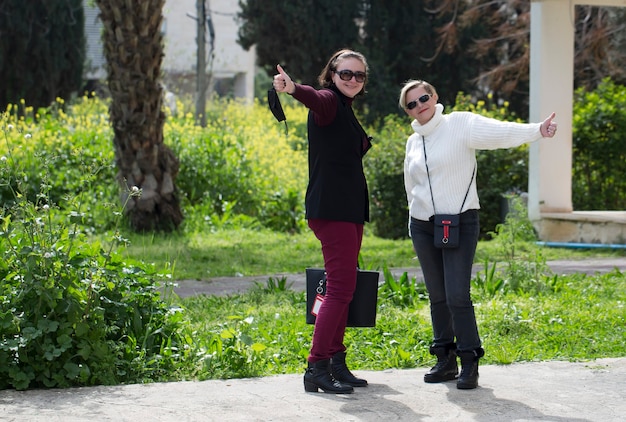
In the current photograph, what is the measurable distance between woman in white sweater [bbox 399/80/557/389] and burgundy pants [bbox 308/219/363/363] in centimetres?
45

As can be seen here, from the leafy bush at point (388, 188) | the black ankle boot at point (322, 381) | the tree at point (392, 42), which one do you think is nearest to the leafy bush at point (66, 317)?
the black ankle boot at point (322, 381)

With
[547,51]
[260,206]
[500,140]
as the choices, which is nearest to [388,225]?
[260,206]

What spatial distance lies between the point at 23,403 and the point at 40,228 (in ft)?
3.54

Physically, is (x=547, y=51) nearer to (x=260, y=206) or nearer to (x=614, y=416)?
(x=260, y=206)

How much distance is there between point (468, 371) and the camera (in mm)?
5562

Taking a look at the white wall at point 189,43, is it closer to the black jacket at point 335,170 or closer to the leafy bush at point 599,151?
the leafy bush at point 599,151

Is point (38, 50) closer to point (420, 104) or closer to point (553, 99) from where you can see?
point (553, 99)

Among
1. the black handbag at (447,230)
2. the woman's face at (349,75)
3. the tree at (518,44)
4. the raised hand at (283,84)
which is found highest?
the tree at (518,44)

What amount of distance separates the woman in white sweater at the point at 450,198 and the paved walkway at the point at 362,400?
23 centimetres

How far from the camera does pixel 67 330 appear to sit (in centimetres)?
562

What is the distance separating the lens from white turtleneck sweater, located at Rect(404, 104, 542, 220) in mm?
5582

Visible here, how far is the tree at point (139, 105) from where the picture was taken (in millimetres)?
12969

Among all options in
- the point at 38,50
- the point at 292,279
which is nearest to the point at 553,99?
the point at 292,279

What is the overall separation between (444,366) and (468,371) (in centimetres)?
21
